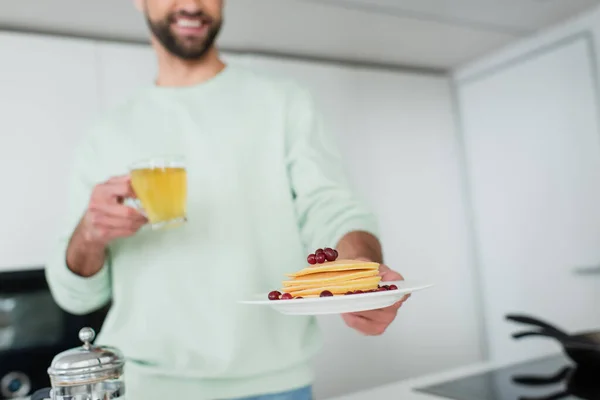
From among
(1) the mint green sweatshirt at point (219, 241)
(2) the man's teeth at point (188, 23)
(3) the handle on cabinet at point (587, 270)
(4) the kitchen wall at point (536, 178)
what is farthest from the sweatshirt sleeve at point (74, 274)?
(3) the handle on cabinet at point (587, 270)

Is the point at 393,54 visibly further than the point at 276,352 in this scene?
Yes

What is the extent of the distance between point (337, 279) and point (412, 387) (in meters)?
0.75

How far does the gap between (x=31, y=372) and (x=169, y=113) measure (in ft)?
3.23

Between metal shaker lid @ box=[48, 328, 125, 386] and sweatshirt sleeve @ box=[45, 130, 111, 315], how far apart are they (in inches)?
14.9

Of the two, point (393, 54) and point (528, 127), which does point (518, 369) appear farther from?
point (393, 54)

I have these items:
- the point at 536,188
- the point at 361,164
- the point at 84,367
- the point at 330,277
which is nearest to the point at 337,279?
the point at 330,277

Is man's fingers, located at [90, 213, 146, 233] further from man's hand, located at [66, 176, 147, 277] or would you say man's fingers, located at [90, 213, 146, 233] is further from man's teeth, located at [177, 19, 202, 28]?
man's teeth, located at [177, 19, 202, 28]

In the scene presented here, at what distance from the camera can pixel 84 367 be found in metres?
0.53

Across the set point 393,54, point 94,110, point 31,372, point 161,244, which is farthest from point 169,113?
point 393,54

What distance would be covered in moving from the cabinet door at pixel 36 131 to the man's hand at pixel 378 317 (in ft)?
4.06

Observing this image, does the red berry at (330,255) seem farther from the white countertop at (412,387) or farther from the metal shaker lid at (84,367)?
the white countertop at (412,387)

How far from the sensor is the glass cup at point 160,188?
77 cm

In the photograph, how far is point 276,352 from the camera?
35.1 inches

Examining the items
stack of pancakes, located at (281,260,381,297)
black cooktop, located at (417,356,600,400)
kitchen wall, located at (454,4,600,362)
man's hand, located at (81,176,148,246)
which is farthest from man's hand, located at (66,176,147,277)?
kitchen wall, located at (454,4,600,362)
